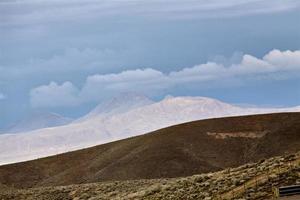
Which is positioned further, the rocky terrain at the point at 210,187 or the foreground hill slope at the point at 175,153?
the foreground hill slope at the point at 175,153

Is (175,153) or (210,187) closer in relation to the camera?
(210,187)

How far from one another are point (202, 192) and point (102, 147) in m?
66.1

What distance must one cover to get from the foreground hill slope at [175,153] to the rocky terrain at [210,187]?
1597 centimetres

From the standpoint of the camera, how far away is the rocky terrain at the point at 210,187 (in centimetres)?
5666

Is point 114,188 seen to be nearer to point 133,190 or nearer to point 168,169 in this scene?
point 133,190

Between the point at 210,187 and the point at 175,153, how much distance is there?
47.0 meters

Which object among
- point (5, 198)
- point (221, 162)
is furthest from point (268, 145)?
point (5, 198)

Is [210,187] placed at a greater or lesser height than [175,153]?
lesser

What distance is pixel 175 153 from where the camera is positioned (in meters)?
113

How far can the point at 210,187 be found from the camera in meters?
66.4

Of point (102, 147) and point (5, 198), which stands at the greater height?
point (102, 147)

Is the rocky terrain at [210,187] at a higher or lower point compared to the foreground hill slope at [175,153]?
lower

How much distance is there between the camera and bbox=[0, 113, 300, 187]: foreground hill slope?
353 feet

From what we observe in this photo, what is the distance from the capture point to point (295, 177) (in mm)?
56812
